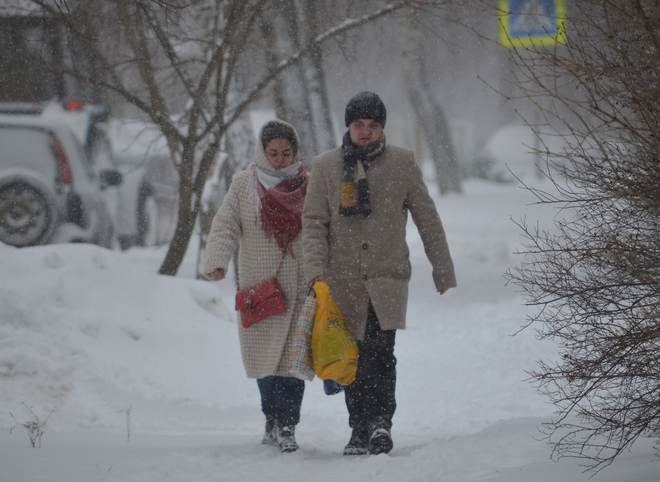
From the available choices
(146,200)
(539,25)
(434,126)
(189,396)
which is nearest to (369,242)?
(539,25)

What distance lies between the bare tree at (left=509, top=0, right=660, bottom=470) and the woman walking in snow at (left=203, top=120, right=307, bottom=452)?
1612mm

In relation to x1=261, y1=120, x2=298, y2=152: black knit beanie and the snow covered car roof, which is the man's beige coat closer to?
x1=261, y1=120, x2=298, y2=152: black knit beanie

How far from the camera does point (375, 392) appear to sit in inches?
197

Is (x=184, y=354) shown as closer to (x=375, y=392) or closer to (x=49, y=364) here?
(x=49, y=364)

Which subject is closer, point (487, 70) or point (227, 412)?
point (227, 412)

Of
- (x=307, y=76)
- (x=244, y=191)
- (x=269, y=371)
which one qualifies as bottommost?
(x=269, y=371)

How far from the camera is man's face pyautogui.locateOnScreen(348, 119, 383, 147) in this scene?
16.3 feet

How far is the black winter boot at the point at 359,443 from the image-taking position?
498 centimetres

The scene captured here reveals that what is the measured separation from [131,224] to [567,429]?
32.4 feet

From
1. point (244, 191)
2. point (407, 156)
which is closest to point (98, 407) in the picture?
point (244, 191)

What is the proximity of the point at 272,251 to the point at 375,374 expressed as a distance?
2.80 feet

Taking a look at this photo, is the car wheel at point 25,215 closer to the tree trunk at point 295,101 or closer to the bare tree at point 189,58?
the bare tree at point 189,58

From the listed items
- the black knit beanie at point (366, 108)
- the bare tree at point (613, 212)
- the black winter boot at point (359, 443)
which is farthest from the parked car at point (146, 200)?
the bare tree at point (613, 212)

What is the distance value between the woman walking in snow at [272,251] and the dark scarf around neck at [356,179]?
406 millimetres
